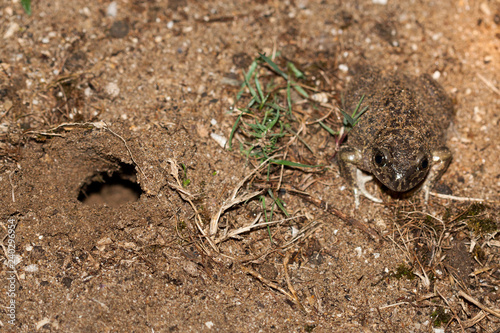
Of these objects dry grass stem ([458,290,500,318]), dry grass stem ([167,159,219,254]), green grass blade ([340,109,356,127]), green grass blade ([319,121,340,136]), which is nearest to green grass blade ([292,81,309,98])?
green grass blade ([319,121,340,136])

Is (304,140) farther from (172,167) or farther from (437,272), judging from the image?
(437,272)

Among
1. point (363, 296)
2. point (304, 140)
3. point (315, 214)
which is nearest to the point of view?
point (363, 296)

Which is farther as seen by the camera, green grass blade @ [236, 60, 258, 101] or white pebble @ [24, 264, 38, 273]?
green grass blade @ [236, 60, 258, 101]

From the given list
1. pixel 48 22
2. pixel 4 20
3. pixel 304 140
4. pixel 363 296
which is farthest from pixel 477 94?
pixel 4 20

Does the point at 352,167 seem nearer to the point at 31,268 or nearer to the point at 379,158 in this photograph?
the point at 379,158

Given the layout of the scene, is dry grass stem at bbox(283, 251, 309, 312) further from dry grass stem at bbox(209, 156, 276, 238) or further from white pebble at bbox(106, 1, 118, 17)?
white pebble at bbox(106, 1, 118, 17)

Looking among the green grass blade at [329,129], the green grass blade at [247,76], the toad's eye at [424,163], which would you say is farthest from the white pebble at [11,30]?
the toad's eye at [424,163]

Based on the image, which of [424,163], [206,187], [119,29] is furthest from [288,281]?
[119,29]
